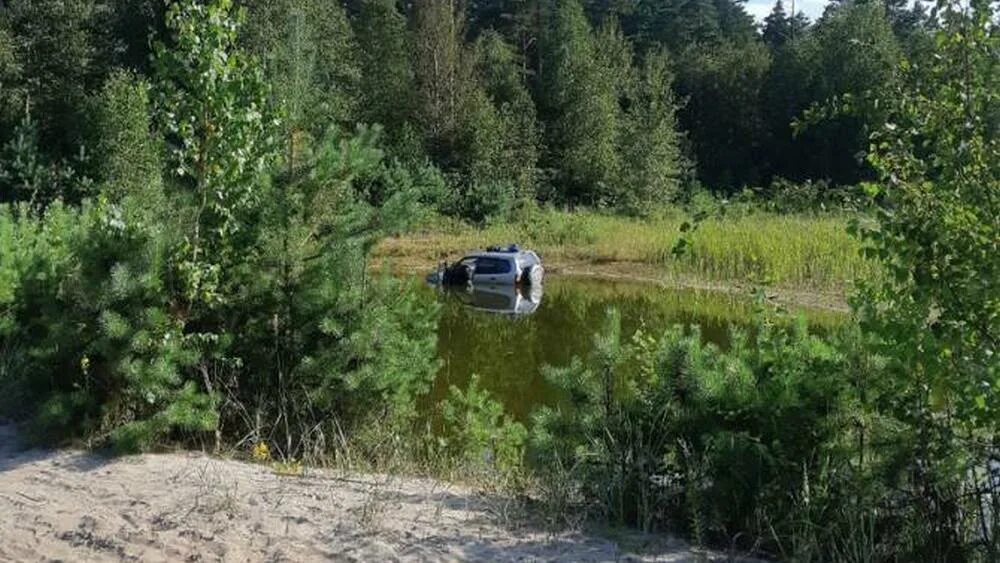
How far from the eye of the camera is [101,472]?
5715 millimetres

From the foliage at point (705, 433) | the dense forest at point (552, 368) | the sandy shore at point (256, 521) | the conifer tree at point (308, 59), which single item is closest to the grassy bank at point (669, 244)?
the conifer tree at point (308, 59)

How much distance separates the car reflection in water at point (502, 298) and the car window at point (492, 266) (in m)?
0.38

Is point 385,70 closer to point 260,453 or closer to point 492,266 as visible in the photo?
point 492,266

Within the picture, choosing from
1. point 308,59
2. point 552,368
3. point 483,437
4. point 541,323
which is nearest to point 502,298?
point 541,323

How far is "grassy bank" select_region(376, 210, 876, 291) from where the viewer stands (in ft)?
75.7

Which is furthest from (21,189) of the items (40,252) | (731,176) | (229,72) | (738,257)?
(731,176)

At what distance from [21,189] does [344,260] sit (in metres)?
25.6

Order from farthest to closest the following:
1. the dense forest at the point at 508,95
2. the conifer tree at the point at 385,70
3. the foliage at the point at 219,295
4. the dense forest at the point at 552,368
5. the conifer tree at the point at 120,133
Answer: the conifer tree at the point at 385,70 → the dense forest at the point at 508,95 → the conifer tree at the point at 120,133 → the foliage at the point at 219,295 → the dense forest at the point at 552,368

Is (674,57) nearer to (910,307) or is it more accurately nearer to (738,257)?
(738,257)

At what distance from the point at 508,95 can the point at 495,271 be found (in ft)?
83.7

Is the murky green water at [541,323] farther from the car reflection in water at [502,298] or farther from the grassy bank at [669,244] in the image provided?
the grassy bank at [669,244]

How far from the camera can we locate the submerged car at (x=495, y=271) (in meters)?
23.8

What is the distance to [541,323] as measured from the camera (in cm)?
1841

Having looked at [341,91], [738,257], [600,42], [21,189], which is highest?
[600,42]
